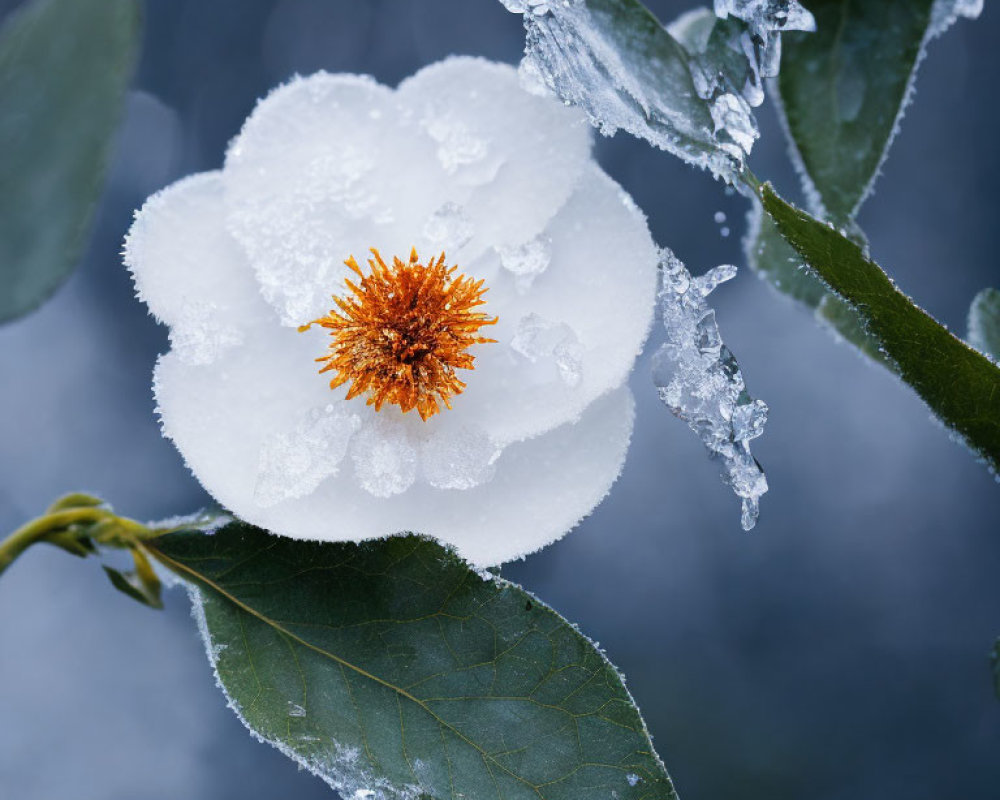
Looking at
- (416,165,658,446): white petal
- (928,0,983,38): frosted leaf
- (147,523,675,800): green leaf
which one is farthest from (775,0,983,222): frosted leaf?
(147,523,675,800): green leaf

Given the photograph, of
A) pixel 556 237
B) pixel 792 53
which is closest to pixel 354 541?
pixel 556 237

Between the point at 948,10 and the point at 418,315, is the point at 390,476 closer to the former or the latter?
the point at 418,315

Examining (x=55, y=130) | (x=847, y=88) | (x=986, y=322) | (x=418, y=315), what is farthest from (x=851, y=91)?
(x=55, y=130)

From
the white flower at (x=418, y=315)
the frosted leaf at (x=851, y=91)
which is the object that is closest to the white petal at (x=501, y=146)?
the white flower at (x=418, y=315)

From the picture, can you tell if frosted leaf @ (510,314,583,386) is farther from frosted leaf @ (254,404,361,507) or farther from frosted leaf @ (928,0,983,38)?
frosted leaf @ (928,0,983,38)

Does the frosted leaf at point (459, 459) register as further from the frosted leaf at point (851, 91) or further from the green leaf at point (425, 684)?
the frosted leaf at point (851, 91)
